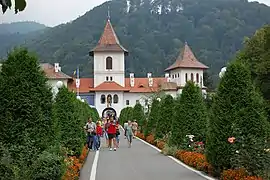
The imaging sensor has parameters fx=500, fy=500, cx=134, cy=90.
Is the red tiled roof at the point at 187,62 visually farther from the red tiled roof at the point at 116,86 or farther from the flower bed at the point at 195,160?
the flower bed at the point at 195,160

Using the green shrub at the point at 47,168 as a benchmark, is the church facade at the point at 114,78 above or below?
above

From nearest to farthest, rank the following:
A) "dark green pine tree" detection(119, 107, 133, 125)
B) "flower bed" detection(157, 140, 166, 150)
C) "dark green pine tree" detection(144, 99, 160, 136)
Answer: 1. "flower bed" detection(157, 140, 166, 150)
2. "dark green pine tree" detection(144, 99, 160, 136)
3. "dark green pine tree" detection(119, 107, 133, 125)

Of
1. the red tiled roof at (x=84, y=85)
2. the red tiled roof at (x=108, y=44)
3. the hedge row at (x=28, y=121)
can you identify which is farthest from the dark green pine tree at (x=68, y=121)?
the red tiled roof at (x=84, y=85)

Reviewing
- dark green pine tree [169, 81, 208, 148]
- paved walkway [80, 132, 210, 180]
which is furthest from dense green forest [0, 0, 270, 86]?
paved walkway [80, 132, 210, 180]

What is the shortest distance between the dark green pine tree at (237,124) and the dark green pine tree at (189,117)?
6.77 m

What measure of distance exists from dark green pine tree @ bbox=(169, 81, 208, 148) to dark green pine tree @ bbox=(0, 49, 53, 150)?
1011 centimetres

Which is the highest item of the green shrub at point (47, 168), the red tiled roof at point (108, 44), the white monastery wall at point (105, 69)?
the red tiled roof at point (108, 44)

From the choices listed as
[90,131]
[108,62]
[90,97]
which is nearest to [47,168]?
[90,131]

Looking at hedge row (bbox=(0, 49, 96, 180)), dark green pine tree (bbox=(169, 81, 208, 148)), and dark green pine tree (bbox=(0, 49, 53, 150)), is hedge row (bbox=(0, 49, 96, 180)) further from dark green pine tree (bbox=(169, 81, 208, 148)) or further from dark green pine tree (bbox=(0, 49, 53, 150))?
dark green pine tree (bbox=(169, 81, 208, 148))

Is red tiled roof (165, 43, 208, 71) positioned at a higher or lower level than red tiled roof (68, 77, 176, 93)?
higher

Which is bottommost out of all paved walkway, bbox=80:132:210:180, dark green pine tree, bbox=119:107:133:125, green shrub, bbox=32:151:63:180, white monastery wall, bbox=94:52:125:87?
paved walkway, bbox=80:132:210:180

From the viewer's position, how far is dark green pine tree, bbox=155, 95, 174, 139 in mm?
28750

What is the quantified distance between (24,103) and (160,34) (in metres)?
128

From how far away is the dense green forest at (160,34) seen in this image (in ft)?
409
